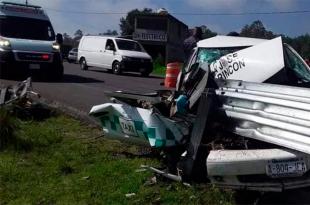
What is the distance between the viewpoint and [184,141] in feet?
18.1

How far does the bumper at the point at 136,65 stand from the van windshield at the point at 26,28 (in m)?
7.06

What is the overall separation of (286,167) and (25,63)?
13724 mm

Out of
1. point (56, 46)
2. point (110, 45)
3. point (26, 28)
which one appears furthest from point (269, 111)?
point (110, 45)

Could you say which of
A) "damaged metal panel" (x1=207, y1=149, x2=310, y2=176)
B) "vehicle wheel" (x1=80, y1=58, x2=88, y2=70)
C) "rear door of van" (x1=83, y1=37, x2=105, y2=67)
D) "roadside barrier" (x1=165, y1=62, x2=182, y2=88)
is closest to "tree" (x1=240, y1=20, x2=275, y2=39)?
"roadside barrier" (x1=165, y1=62, x2=182, y2=88)

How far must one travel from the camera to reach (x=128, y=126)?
603cm

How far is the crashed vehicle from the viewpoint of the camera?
4605 mm

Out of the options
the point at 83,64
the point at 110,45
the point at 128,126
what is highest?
the point at 110,45

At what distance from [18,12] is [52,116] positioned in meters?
9.28

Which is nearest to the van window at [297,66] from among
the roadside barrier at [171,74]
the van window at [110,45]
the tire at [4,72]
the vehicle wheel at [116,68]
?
the roadside barrier at [171,74]

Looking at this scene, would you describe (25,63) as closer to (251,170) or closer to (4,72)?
(4,72)

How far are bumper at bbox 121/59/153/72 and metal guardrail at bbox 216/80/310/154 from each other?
19550 millimetres

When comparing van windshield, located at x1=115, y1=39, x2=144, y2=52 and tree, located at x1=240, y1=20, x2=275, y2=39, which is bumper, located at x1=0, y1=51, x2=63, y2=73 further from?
van windshield, located at x1=115, y1=39, x2=144, y2=52

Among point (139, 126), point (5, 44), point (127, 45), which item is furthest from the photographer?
point (127, 45)

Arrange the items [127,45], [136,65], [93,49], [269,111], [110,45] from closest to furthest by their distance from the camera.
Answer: [269,111]
[136,65]
[110,45]
[127,45]
[93,49]
